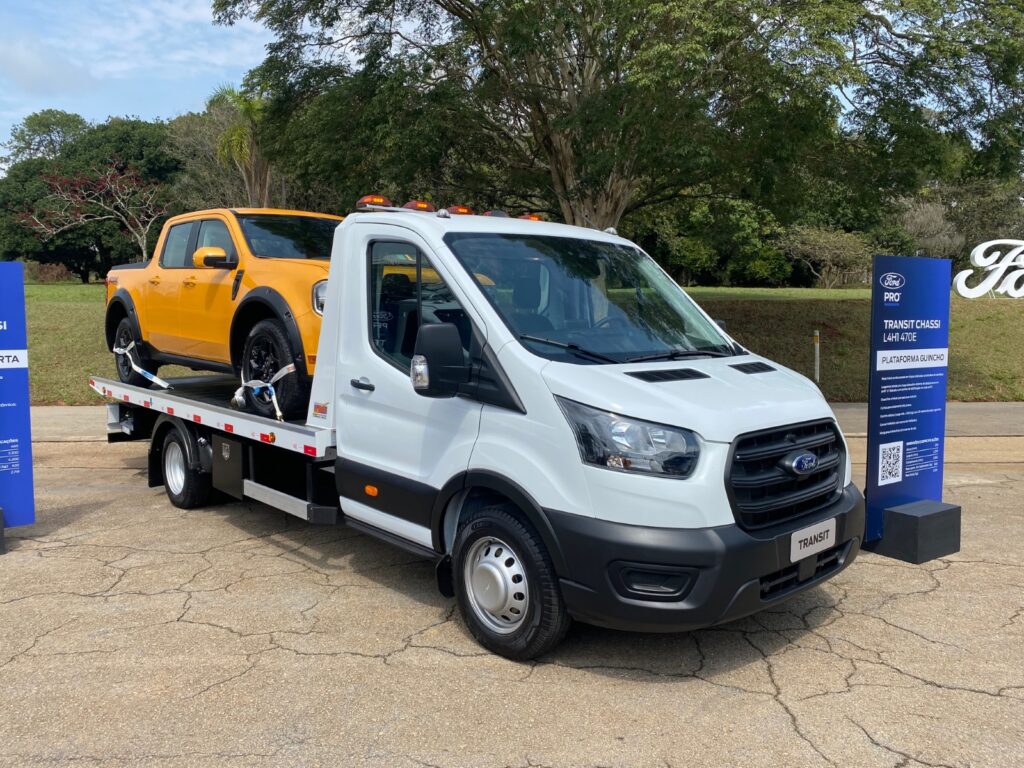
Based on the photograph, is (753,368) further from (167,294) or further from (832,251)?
(832,251)

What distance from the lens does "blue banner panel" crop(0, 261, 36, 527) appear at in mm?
6484

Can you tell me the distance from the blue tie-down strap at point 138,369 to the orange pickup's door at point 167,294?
1.06ft

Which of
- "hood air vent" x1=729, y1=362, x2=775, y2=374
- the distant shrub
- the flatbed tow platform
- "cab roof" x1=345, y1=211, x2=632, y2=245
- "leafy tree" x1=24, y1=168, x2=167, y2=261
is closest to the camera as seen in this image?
"hood air vent" x1=729, y1=362, x2=775, y2=374

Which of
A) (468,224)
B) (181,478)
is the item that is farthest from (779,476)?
(181,478)

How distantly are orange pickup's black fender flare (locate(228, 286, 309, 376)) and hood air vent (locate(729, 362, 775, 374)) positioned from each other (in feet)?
9.37

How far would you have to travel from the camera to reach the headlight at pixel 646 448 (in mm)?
3797

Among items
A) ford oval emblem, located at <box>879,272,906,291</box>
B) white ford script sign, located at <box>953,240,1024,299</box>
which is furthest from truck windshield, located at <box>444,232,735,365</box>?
white ford script sign, located at <box>953,240,1024,299</box>

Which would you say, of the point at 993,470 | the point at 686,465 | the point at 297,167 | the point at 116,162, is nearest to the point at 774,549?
the point at 686,465

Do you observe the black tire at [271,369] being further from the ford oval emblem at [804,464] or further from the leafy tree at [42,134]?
the leafy tree at [42,134]

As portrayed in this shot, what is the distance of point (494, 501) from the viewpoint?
14.4ft

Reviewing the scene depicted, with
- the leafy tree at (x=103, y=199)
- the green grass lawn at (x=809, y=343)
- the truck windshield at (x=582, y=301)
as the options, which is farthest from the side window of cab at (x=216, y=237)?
the leafy tree at (x=103, y=199)

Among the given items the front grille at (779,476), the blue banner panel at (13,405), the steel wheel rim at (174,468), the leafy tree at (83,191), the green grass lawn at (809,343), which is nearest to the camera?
the front grille at (779,476)

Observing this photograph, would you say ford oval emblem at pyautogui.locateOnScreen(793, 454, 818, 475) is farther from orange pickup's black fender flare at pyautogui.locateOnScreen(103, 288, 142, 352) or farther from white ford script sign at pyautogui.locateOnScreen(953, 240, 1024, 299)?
white ford script sign at pyautogui.locateOnScreen(953, 240, 1024, 299)

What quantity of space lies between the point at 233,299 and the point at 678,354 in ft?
11.7
